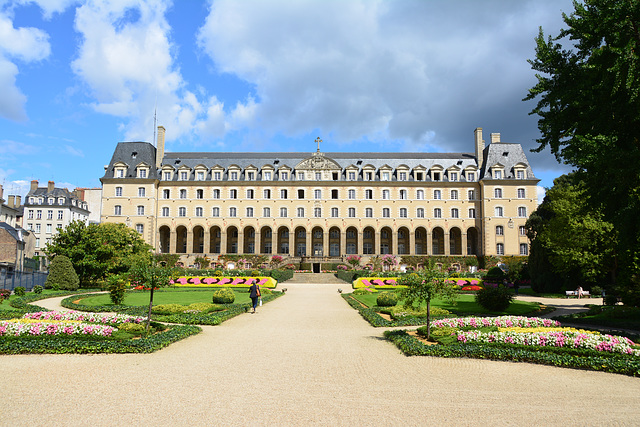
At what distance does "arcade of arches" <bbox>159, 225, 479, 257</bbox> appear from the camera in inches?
2227

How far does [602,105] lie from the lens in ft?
44.7

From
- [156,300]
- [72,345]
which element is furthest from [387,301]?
[72,345]

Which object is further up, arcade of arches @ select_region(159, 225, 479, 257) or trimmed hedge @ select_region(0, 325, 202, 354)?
arcade of arches @ select_region(159, 225, 479, 257)

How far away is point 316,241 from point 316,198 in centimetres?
617

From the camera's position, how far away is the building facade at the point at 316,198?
55.9 m

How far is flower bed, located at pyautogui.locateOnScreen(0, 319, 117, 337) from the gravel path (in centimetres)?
128

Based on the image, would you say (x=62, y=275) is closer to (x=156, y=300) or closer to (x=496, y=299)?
(x=156, y=300)

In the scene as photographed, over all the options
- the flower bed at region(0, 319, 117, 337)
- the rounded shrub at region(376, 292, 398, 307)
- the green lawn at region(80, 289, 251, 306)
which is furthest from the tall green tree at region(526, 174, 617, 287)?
the flower bed at region(0, 319, 117, 337)

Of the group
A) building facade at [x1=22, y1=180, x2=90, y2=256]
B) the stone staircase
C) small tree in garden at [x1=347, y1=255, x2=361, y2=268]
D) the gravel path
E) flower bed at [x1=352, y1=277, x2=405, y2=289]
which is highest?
building facade at [x1=22, y1=180, x2=90, y2=256]

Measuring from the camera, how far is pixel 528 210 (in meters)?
54.5

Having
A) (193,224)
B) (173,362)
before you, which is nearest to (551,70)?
(173,362)

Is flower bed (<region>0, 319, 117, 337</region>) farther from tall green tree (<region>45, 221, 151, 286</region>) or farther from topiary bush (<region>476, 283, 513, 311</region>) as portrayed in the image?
tall green tree (<region>45, 221, 151, 286</region>)

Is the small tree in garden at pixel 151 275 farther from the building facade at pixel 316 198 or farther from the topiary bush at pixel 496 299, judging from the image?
the building facade at pixel 316 198

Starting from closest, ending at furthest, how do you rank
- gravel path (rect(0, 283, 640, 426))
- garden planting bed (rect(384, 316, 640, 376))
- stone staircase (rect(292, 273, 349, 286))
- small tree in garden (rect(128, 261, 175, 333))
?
gravel path (rect(0, 283, 640, 426))
garden planting bed (rect(384, 316, 640, 376))
small tree in garden (rect(128, 261, 175, 333))
stone staircase (rect(292, 273, 349, 286))
